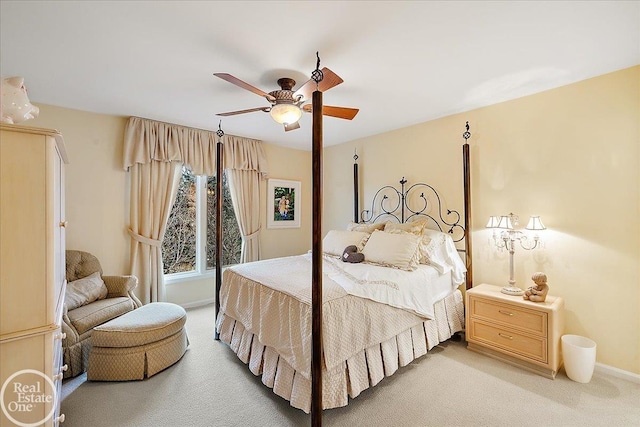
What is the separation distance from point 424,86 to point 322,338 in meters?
2.44

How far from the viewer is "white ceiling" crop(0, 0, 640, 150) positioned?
5.29 ft

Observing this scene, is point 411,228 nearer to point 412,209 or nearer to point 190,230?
point 412,209

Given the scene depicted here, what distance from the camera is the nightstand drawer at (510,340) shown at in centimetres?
Result: 234

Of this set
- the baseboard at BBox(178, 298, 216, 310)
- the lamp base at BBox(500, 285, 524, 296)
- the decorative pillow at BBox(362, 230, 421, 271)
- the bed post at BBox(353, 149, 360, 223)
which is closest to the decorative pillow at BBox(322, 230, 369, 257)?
the decorative pillow at BBox(362, 230, 421, 271)

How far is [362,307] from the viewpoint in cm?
198

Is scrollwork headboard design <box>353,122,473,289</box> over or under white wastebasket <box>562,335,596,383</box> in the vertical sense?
over

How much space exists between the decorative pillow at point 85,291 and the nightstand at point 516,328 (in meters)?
3.88

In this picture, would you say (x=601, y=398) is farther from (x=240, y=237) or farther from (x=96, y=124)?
(x=96, y=124)

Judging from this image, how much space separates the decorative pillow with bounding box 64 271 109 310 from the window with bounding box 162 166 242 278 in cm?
102

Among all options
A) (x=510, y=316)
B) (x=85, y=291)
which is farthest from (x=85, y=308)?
(x=510, y=316)

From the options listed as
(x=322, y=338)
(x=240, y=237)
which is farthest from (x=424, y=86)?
(x=240, y=237)

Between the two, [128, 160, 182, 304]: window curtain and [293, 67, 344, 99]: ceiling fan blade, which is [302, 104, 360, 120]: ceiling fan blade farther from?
[128, 160, 182, 304]: window curtain

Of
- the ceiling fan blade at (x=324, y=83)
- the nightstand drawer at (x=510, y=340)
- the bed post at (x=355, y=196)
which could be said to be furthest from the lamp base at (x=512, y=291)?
the ceiling fan blade at (x=324, y=83)

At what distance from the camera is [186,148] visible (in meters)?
3.83
